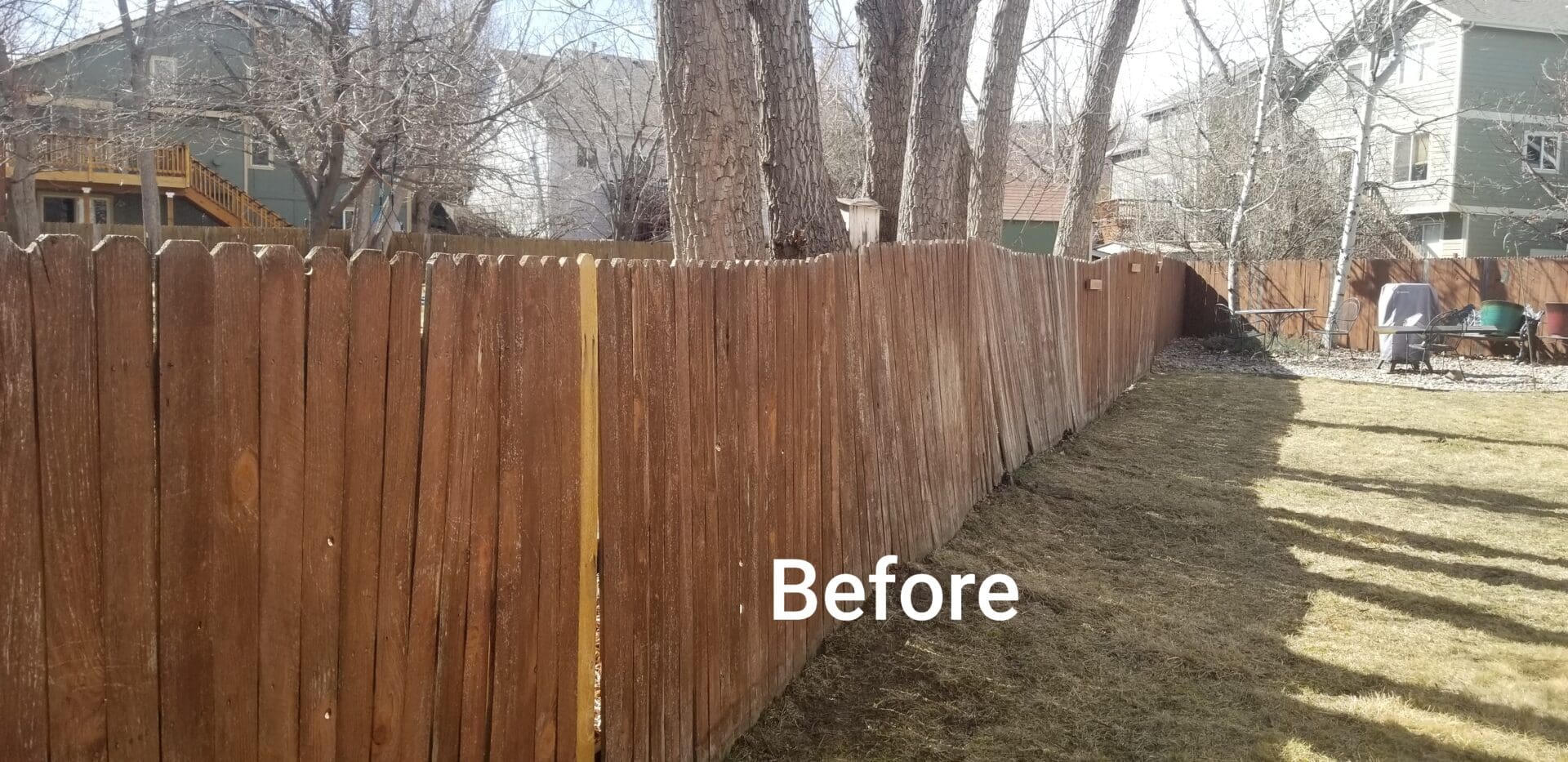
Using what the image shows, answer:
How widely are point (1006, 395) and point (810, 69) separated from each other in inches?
104

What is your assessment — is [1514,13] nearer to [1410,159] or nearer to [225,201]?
[1410,159]

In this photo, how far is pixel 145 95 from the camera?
17578 mm

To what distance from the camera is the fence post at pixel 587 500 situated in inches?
112

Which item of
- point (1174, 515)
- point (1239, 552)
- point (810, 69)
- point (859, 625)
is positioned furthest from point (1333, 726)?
point (810, 69)

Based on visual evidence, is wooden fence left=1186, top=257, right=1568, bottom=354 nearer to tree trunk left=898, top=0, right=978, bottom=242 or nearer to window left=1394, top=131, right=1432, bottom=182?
window left=1394, top=131, right=1432, bottom=182

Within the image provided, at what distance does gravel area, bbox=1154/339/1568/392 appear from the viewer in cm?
1498

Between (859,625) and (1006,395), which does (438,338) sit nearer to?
(859,625)

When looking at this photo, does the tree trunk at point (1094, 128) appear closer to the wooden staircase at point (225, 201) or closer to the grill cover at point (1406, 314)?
the grill cover at point (1406, 314)

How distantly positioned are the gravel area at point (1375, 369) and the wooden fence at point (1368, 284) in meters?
1.66

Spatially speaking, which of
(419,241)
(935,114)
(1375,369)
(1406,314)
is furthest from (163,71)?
(1406,314)

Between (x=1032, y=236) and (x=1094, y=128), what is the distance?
26.4 metres

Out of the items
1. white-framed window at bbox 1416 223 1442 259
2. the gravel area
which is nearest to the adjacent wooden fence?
the gravel area

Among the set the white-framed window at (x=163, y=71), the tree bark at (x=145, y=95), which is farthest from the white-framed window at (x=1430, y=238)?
the tree bark at (x=145, y=95)

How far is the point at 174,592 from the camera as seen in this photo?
1898 millimetres
